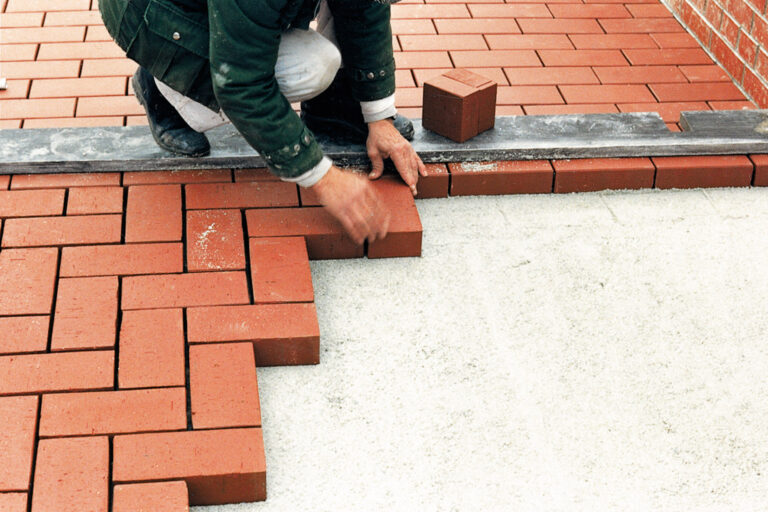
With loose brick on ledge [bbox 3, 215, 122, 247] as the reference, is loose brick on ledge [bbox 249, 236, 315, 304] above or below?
below

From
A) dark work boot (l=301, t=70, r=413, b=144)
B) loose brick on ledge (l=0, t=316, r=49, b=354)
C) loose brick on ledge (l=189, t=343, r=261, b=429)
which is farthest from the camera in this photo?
dark work boot (l=301, t=70, r=413, b=144)

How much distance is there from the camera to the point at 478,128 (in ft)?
11.4

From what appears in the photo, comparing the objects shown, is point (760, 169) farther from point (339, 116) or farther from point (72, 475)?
point (72, 475)

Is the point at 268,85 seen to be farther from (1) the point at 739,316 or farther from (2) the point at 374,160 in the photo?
(1) the point at 739,316

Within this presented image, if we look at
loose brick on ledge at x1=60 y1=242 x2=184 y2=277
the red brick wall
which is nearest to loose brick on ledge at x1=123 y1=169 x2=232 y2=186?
loose brick on ledge at x1=60 y1=242 x2=184 y2=277

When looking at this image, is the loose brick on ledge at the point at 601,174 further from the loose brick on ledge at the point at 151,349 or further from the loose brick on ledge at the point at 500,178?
the loose brick on ledge at the point at 151,349

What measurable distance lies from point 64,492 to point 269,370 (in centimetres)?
70

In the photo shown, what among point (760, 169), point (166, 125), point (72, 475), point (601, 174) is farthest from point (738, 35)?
point (72, 475)

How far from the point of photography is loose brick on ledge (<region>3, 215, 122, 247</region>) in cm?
294

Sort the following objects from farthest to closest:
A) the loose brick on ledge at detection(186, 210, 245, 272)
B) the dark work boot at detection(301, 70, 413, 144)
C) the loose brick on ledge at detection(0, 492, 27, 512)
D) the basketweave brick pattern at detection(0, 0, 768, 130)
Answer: the basketweave brick pattern at detection(0, 0, 768, 130)
the dark work boot at detection(301, 70, 413, 144)
the loose brick on ledge at detection(186, 210, 245, 272)
the loose brick on ledge at detection(0, 492, 27, 512)

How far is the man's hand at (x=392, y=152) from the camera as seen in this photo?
10.4 feet

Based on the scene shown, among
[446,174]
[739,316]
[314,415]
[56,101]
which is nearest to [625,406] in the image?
[739,316]

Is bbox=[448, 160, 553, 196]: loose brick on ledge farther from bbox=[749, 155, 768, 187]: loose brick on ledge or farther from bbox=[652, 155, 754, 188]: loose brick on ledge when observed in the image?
bbox=[749, 155, 768, 187]: loose brick on ledge

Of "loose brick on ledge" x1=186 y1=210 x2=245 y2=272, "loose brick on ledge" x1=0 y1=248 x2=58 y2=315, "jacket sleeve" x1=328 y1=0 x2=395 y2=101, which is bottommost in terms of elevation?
"loose brick on ledge" x1=186 y1=210 x2=245 y2=272
